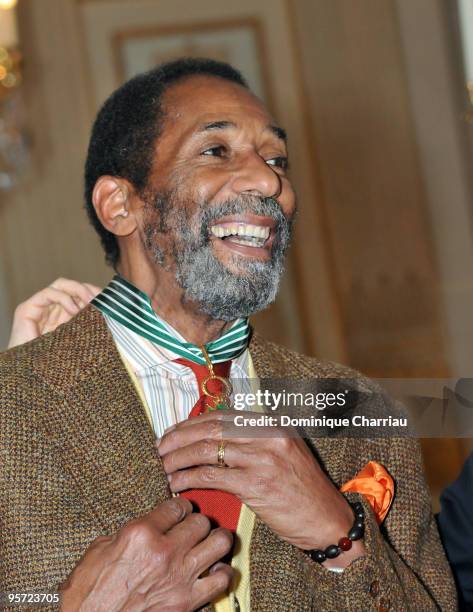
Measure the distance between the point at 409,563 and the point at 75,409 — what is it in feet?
1.96

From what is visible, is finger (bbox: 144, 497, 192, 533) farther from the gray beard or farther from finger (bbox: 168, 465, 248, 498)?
the gray beard

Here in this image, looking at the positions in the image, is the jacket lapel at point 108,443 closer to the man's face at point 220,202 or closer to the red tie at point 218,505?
the red tie at point 218,505

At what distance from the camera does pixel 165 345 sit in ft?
5.35

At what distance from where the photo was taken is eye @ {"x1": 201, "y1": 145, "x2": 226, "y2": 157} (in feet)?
5.51

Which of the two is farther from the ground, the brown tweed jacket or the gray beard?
the gray beard

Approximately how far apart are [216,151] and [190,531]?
2.20 feet

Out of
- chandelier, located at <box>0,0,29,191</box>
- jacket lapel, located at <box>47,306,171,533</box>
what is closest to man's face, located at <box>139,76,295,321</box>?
jacket lapel, located at <box>47,306,171,533</box>

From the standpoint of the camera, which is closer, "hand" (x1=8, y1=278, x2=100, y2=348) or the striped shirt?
the striped shirt

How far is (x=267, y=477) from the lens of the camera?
4.64 feet

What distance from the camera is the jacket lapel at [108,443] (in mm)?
1427

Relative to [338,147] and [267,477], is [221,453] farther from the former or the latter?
[338,147]

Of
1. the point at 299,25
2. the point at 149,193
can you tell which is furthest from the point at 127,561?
the point at 299,25

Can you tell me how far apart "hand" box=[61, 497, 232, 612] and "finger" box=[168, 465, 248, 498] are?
5cm

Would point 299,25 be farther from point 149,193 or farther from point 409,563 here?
point 409,563
